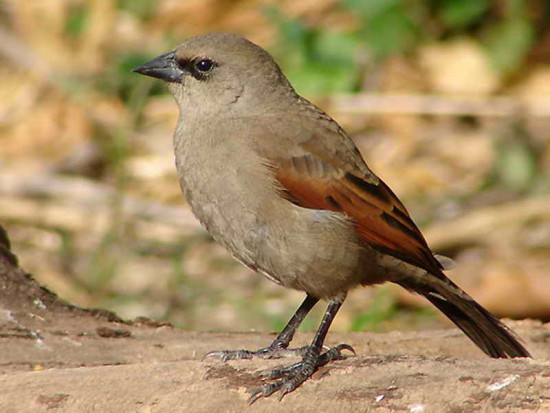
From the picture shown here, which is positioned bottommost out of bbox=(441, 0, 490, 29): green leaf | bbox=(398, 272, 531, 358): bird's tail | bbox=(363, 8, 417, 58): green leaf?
bbox=(398, 272, 531, 358): bird's tail

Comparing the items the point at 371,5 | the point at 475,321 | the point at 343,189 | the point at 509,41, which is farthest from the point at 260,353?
the point at 509,41

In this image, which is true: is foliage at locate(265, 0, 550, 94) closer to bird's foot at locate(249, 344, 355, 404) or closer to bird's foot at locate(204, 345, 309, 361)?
bird's foot at locate(204, 345, 309, 361)

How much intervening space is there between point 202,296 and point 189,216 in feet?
2.88

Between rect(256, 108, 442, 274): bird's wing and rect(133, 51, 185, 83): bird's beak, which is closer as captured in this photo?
rect(256, 108, 442, 274): bird's wing

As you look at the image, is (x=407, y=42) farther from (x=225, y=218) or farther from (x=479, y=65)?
(x=225, y=218)

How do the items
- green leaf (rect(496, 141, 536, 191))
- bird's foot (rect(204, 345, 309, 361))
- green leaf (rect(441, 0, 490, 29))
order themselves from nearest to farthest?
bird's foot (rect(204, 345, 309, 361)) → green leaf (rect(496, 141, 536, 191)) → green leaf (rect(441, 0, 490, 29))

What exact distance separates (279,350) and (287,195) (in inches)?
23.5


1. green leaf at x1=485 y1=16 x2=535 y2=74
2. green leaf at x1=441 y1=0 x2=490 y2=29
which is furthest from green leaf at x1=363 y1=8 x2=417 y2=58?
green leaf at x1=485 y1=16 x2=535 y2=74

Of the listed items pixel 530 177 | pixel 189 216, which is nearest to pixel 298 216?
pixel 189 216

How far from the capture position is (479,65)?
8.86 metres

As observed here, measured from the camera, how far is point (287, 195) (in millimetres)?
4348

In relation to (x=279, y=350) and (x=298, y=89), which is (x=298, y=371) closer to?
(x=279, y=350)

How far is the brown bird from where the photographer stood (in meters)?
4.28

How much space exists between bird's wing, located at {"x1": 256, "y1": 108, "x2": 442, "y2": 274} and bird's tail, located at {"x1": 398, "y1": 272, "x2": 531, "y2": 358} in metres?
0.08
